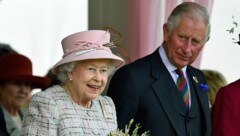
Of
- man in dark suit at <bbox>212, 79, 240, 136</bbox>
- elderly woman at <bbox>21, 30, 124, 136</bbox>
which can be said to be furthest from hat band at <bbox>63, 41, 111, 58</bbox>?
man in dark suit at <bbox>212, 79, 240, 136</bbox>

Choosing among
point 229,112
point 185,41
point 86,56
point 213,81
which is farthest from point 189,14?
point 213,81

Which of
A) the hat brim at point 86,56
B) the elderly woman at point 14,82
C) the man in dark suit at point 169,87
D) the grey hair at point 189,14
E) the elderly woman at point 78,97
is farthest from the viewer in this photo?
the elderly woman at point 14,82

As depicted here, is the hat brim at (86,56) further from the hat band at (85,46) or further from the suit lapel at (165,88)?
the suit lapel at (165,88)

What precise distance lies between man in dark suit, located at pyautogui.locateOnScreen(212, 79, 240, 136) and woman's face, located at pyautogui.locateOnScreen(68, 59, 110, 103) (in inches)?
40.0

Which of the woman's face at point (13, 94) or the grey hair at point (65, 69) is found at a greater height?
the grey hair at point (65, 69)

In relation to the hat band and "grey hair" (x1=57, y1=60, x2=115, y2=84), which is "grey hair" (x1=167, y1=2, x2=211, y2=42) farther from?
"grey hair" (x1=57, y1=60, x2=115, y2=84)

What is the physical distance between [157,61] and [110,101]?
599 mm

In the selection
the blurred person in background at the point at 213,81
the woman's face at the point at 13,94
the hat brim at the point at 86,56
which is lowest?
the woman's face at the point at 13,94

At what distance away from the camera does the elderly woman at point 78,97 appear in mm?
5117

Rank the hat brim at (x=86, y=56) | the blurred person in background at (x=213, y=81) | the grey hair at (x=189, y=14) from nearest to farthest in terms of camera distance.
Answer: the hat brim at (x=86, y=56) < the grey hair at (x=189, y=14) < the blurred person in background at (x=213, y=81)

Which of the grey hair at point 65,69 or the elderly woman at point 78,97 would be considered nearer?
the elderly woman at point 78,97

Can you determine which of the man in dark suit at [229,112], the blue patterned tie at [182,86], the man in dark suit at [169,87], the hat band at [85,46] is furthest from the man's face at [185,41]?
the hat band at [85,46]

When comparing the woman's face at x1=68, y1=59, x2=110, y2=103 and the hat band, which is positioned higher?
the hat band

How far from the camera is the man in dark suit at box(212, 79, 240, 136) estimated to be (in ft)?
19.3
